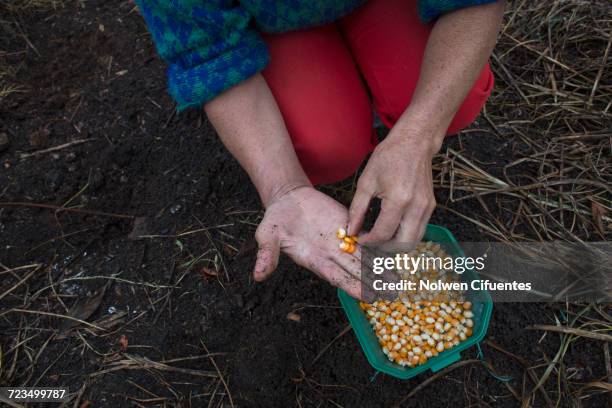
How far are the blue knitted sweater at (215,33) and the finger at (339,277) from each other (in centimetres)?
52

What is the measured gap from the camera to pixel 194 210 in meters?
1.69

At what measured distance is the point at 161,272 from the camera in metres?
1.58

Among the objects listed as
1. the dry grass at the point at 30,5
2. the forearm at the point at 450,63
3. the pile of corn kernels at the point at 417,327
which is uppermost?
the dry grass at the point at 30,5

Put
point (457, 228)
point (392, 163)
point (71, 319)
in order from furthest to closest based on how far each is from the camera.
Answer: point (457, 228) → point (71, 319) → point (392, 163)

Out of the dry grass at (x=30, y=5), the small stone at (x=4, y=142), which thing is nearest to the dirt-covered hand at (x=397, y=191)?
the small stone at (x=4, y=142)

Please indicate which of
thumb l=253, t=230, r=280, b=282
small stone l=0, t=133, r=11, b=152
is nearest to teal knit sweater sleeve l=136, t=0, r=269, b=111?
thumb l=253, t=230, r=280, b=282

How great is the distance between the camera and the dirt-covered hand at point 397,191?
1.07 m

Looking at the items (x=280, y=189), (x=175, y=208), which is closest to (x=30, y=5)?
(x=175, y=208)

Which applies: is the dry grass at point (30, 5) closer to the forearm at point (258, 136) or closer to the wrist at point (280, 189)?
the forearm at point (258, 136)

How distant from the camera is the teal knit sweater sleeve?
113cm

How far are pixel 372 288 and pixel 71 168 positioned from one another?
4.15ft

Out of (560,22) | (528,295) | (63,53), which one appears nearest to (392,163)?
(528,295)

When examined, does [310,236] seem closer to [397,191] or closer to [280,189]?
[280,189]

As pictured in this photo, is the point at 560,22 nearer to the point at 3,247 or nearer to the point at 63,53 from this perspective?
the point at 63,53
